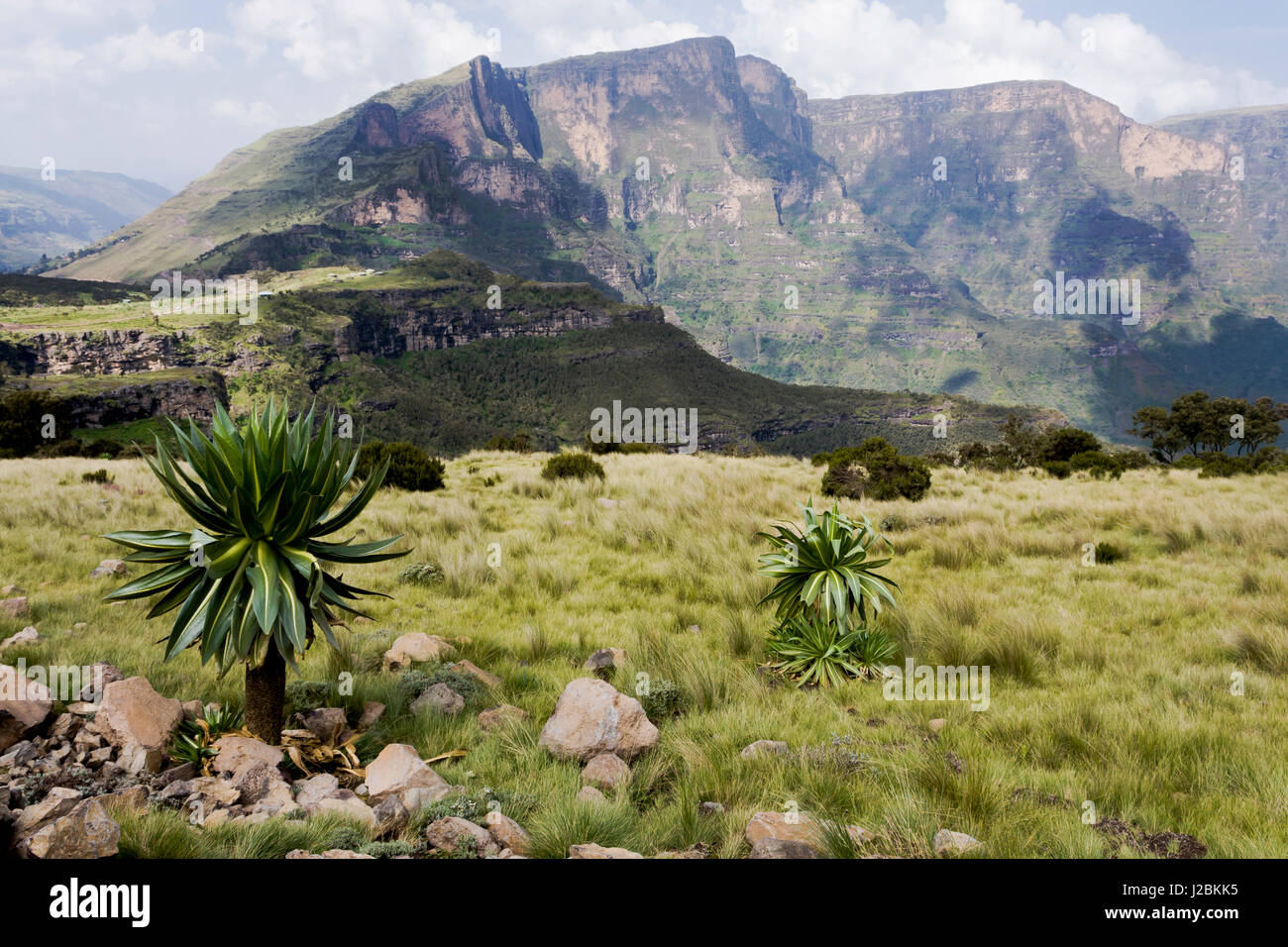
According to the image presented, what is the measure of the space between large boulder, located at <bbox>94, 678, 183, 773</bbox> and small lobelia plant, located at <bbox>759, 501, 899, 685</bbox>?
4.24 metres

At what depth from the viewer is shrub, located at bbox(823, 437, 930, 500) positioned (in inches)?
542

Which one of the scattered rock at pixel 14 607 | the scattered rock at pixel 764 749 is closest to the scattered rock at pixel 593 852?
the scattered rock at pixel 764 749

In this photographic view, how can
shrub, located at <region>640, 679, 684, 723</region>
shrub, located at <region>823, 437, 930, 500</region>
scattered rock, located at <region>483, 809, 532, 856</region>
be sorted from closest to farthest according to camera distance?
scattered rock, located at <region>483, 809, 532, 856</region>
shrub, located at <region>640, 679, 684, 723</region>
shrub, located at <region>823, 437, 930, 500</region>

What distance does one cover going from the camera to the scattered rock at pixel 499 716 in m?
4.15

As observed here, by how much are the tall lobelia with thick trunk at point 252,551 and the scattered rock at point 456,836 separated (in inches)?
47.8

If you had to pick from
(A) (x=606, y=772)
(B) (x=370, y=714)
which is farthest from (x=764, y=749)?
(B) (x=370, y=714)

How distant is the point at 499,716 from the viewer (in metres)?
4.24

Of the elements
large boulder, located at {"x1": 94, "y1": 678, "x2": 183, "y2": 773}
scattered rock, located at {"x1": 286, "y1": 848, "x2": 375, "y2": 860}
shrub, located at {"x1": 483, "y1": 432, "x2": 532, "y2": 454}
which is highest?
shrub, located at {"x1": 483, "y1": 432, "x2": 532, "y2": 454}

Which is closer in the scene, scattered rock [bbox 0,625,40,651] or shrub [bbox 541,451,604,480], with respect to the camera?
scattered rock [bbox 0,625,40,651]

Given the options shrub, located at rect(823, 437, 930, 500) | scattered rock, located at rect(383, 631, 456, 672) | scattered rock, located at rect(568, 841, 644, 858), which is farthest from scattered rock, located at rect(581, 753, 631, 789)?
shrub, located at rect(823, 437, 930, 500)

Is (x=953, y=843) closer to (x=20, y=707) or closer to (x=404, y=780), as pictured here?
(x=404, y=780)

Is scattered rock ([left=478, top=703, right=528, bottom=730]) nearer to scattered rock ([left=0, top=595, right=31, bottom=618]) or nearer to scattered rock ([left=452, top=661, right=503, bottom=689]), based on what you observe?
scattered rock ([left=452, top=661, right=503, bottom=689])
